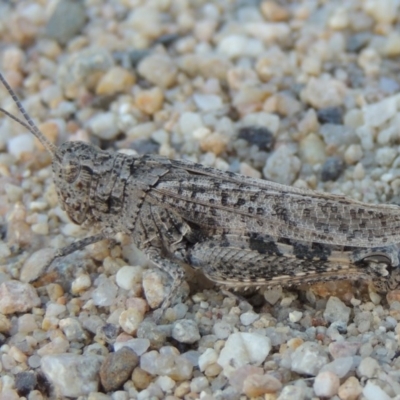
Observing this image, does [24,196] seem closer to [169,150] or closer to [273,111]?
[169,150]

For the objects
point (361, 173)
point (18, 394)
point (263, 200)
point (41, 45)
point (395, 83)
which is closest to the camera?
point (18, 394)

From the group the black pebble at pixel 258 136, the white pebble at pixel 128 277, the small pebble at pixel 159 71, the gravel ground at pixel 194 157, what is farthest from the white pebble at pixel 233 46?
the white pebble at pixel 128 277

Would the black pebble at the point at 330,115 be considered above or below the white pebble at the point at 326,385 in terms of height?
below

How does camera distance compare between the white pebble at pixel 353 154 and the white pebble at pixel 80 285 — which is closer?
the white pebble at pixel 80 285

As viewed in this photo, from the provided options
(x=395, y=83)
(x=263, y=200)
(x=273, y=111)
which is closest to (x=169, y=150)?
(x=273, y=111)

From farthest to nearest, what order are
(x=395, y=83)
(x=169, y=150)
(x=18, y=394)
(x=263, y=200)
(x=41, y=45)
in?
1. (x=41, y=45)
2. (x=395, y=83)
3. (x=169, y=150)
4. (x=263, y=200)
5. (x=18, y=394)

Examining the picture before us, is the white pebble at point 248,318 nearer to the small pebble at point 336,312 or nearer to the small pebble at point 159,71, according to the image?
the small pebble at point 336,312

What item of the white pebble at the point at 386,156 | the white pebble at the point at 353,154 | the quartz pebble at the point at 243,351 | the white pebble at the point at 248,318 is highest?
the quartz pebble at the point at 243,351
